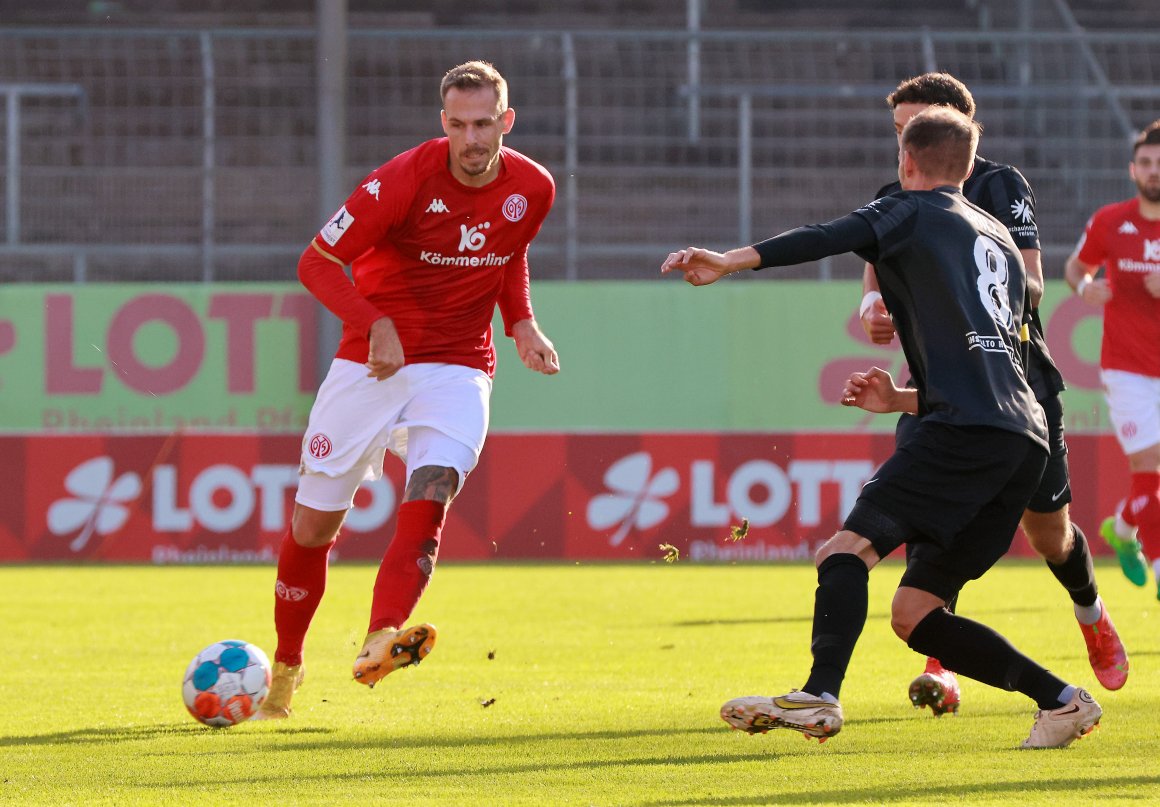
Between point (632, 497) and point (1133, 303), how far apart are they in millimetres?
5423

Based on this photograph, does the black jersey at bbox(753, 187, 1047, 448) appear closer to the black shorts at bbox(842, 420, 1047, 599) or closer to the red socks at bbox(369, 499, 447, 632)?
the black shorts at bbox(842, 420, 1047, 599)

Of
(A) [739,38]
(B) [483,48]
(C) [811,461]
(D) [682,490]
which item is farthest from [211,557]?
(A) [739,38]

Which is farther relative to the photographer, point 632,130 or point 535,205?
point 632,130

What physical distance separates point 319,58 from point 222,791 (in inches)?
450

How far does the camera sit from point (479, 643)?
8562 millimetres

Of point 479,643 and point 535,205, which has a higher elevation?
point 535,205

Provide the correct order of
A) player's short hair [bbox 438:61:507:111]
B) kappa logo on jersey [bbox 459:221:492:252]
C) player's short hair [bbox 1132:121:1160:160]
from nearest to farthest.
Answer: player's short hair [bbox 438:61:507:111] < kappa logo on jersey [bbox 459:221:492:252] < player's short hair [bbox 1132:121:1160:160]

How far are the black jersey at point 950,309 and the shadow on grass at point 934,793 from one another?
897 millimetres

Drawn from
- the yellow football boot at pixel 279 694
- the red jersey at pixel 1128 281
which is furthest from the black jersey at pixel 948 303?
the red jersey at pixel 1128 281

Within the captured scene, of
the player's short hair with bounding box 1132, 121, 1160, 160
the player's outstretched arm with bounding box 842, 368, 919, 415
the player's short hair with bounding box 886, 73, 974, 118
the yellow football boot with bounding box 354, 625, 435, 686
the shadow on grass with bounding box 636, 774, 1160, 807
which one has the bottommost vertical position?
the shadow on grass with bounding box 636, 774, 1160, 807

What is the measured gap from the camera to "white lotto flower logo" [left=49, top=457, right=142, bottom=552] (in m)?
14.0

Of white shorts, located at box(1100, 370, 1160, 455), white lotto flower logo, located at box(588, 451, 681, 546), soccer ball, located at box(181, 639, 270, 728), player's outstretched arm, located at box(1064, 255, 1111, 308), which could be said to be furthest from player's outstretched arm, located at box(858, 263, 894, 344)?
white lotto flower logo, located at box(588, 451, 681, 546)

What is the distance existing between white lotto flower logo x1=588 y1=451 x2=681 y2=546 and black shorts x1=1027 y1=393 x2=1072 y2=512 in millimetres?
8458

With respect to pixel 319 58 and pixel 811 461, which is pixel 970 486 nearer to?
pixel 811 461
